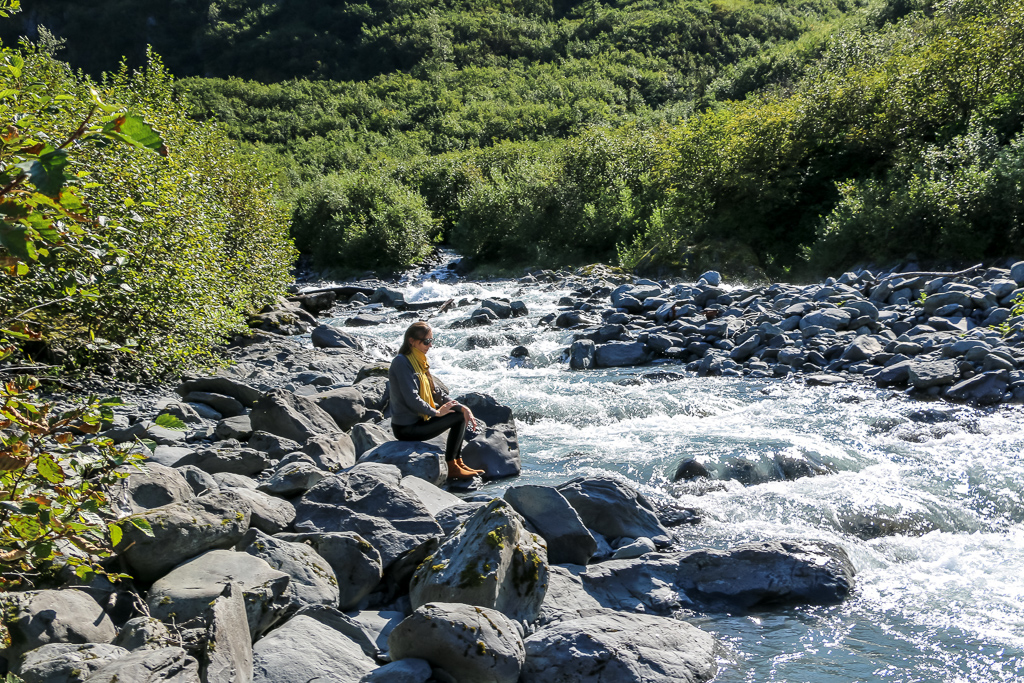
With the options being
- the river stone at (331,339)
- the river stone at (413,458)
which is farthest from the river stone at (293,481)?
the river stone at (331,339)

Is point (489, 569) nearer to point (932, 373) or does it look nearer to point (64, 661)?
point (64, 661)

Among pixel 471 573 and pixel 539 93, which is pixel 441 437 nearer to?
pixel 471 573

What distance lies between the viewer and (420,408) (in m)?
8.08

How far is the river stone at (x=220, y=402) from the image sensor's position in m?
10.8

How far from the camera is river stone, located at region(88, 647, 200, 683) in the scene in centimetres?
320

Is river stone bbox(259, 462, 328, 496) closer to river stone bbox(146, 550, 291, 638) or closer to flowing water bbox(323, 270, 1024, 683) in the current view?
river stone bbox(146, 550, 291, 638)

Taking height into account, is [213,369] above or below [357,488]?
below

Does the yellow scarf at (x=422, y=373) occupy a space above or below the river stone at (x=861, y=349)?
above

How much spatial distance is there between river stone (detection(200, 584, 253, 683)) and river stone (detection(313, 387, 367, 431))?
6572 millimetres

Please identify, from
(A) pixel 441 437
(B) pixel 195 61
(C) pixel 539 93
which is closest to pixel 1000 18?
(A) pixel 441 437

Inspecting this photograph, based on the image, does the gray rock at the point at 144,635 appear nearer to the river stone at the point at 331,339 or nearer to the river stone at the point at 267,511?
the river stone at the point at 267,511

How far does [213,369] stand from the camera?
506 inches

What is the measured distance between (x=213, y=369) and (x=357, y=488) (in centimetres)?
782

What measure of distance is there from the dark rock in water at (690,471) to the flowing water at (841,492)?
0.65ft
